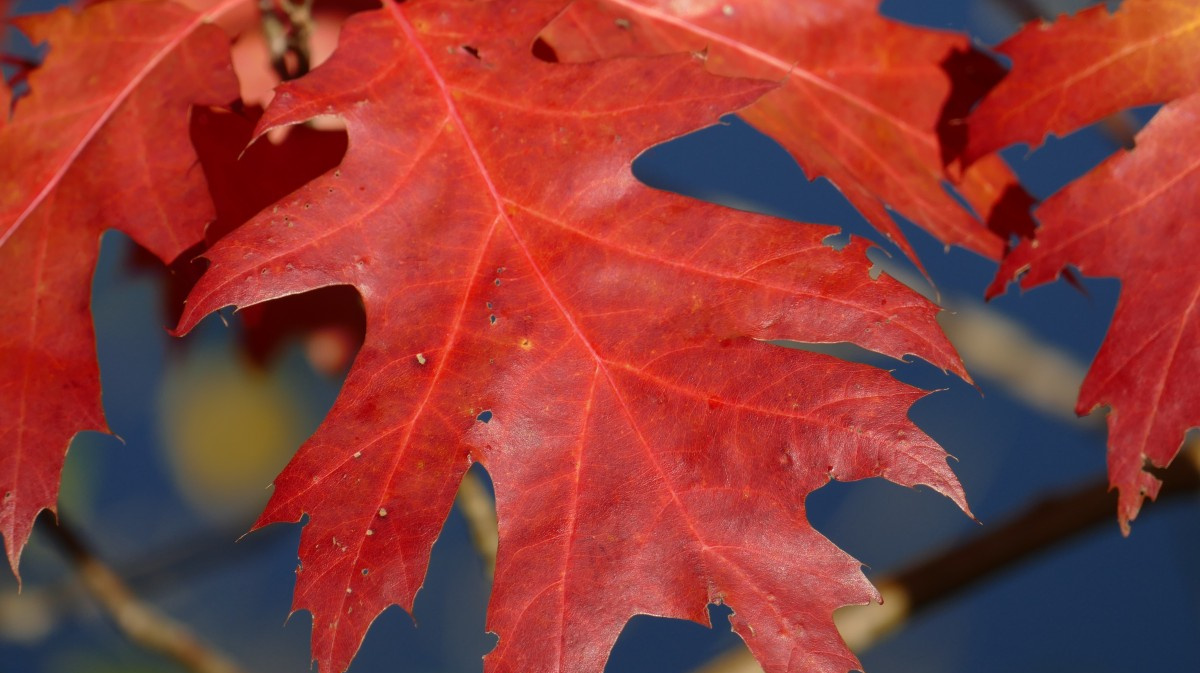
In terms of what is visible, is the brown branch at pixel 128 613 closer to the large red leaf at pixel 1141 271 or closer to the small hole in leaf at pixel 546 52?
the small hole in leaf at pixel 546 52

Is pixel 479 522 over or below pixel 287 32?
below

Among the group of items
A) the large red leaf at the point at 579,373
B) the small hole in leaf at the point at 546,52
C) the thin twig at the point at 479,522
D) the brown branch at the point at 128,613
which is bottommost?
the brown branch at the point at 128,613

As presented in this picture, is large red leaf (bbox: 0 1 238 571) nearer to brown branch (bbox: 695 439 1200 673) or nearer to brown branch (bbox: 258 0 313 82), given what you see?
brown branch (bbox: 258 0 313 82)

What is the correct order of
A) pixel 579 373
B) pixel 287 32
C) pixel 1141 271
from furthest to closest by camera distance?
pixel 287 32
pixel 1141 271
pixel 579 373

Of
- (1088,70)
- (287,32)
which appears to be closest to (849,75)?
(1088,70)

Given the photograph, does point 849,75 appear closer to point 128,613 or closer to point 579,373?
point 579,373

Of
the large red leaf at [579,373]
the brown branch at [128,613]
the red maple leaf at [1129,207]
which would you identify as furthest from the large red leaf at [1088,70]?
the brown branch at [128,613]
